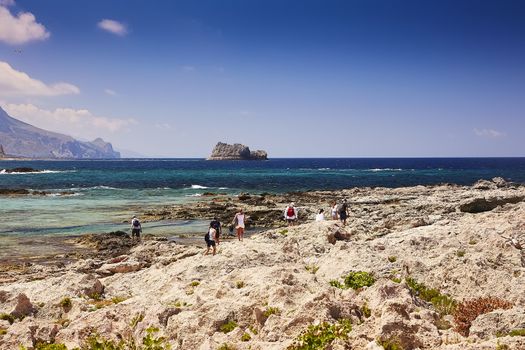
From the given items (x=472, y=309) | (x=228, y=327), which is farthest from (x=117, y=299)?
(x=472, y=309)

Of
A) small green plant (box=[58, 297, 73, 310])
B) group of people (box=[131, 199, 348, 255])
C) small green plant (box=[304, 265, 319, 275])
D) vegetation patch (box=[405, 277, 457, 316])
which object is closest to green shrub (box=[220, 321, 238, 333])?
vegetation patch (box=[405, 277, 457, 316])

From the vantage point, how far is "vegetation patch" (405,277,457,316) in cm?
1403

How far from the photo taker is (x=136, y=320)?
13.3m

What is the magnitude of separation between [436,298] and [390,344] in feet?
20.0

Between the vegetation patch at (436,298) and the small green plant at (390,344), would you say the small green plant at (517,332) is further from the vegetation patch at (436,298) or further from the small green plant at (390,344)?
the vegetation patch at (436,298)

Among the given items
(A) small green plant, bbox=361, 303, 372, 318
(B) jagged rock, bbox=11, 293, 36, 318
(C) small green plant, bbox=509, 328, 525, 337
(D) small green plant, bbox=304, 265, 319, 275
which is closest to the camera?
(C) small green plant, bbox=509, 328, 525, 337

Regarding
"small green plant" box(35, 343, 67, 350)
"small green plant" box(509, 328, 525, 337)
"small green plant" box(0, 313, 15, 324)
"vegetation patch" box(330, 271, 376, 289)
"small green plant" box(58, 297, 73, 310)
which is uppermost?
"small green plant" box(509, 328, 525, 337)

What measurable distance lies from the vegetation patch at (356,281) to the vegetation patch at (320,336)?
5.46 m

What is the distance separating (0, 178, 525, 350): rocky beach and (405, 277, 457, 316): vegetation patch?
0.15 ft

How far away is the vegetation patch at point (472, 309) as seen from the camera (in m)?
11.8

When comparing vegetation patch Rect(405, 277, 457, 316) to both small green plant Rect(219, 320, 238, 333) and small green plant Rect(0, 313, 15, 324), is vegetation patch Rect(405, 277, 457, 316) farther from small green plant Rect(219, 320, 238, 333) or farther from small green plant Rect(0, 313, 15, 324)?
small green plant Rect(0, 313, 15, 324)

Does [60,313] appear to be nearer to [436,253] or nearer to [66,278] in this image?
[66,278]

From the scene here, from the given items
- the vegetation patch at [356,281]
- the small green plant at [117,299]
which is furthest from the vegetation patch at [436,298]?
the small green plant at [117,299]

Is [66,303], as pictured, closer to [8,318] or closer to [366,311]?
[8,318]
